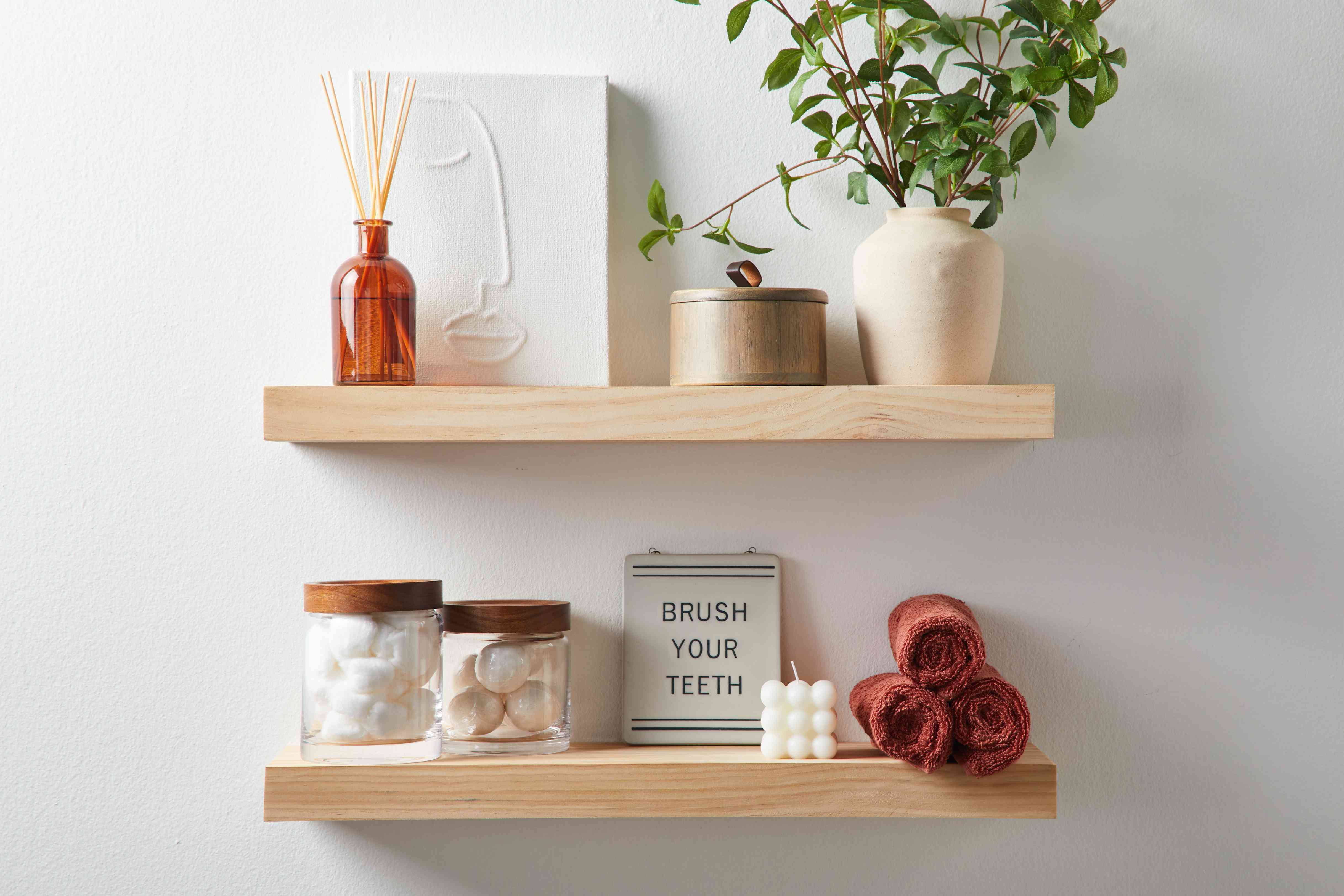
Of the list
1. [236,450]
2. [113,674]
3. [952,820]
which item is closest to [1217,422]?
[952,820]

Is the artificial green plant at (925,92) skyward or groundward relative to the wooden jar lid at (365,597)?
skyward

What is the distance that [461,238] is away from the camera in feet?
2.70

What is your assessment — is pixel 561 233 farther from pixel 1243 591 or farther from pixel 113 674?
pixel 1243 591

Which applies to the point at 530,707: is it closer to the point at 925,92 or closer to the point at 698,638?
the point at 698,638

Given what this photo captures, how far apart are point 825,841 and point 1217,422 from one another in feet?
1.68

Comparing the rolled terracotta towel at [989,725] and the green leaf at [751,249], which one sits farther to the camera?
the green leaf at [751,249]

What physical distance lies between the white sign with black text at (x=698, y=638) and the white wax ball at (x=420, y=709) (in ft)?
0.57

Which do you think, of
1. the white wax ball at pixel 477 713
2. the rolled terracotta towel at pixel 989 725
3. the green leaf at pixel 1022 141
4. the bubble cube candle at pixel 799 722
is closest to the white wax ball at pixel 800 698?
the bubble cube candle at pixel 799 722

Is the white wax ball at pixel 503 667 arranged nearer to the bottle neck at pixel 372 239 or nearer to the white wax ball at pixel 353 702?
the white wax ball at pixel 353 702

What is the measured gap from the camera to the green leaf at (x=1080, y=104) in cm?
77

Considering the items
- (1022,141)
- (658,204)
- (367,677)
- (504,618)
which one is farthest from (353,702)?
(1022,141)

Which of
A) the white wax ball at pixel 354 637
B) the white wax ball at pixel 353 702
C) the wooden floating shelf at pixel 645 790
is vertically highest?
the white wax ball at pixel 354 637

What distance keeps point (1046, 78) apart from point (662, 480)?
444mm

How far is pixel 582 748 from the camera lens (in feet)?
2.72
